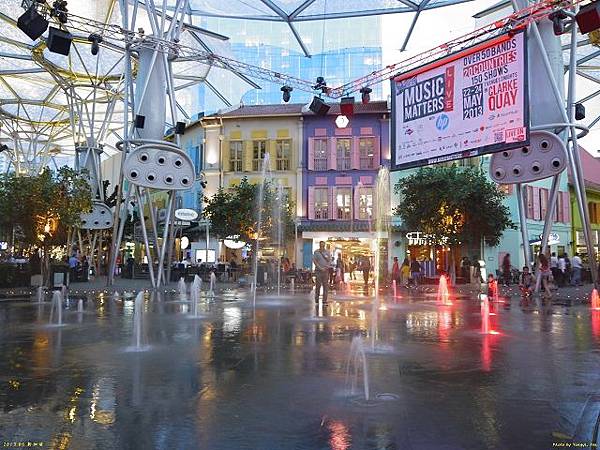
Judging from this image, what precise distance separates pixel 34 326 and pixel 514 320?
10.1 m

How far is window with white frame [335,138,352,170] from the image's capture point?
41.6 metres

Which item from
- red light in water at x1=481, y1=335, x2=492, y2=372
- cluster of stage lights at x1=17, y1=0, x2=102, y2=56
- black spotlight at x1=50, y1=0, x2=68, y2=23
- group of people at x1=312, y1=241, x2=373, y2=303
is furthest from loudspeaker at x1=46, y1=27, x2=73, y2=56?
red light in water at x1=481, y1=335, x2=492, y2=372

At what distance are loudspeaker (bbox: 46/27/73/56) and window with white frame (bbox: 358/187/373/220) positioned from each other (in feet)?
81.0

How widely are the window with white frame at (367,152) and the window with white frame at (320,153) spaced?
2580 mm

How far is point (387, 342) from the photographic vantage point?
9086mm

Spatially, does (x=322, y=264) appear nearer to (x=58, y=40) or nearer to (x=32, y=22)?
(x=32, y=22)

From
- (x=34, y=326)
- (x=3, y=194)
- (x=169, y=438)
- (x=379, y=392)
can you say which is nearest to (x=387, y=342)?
(x=379, y=392)

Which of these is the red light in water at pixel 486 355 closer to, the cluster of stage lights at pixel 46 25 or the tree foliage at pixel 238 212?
the cluster of stage lights at pixel 46 25

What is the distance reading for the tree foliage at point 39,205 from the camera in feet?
79.9

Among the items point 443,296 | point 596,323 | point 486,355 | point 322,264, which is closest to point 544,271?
point 443,296

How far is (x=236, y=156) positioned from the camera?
43.2 meters

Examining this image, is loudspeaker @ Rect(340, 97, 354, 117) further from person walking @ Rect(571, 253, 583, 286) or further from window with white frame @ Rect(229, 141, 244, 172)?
window with white frame @ Rect(229, 141, 244, 172)

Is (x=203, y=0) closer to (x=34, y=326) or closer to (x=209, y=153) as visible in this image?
(x=209, y=153)

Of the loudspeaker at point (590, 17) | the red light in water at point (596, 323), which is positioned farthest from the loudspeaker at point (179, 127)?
the red light in water at point (596, 323)
